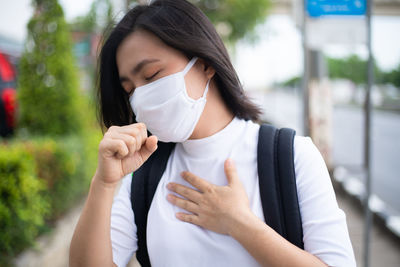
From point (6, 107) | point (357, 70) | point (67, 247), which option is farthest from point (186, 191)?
point (357, 70)

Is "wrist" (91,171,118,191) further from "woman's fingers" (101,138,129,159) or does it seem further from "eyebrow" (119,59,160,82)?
"eyebrow" (119,59,160,82)

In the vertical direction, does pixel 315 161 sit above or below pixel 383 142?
above

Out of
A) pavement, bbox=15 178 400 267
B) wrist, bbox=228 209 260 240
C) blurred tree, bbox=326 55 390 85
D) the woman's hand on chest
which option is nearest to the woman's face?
the woman's hand on chest

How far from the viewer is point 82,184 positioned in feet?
13.5

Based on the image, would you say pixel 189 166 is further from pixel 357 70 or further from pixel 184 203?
pixel 357 70

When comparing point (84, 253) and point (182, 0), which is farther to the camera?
point (182, 0)

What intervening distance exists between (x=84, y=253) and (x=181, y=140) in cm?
51

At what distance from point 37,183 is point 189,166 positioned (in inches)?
77.3

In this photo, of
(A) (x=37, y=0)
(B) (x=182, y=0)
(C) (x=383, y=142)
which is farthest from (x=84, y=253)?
(C) (x=383, y=142)

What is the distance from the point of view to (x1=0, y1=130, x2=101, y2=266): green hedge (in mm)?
2346

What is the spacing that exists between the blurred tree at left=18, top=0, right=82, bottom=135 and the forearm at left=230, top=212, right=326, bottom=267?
3.91m

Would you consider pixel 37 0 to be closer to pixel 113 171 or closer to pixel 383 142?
pixel 113 171

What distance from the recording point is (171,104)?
1223mm

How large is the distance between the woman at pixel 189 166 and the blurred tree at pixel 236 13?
951 centimetres
